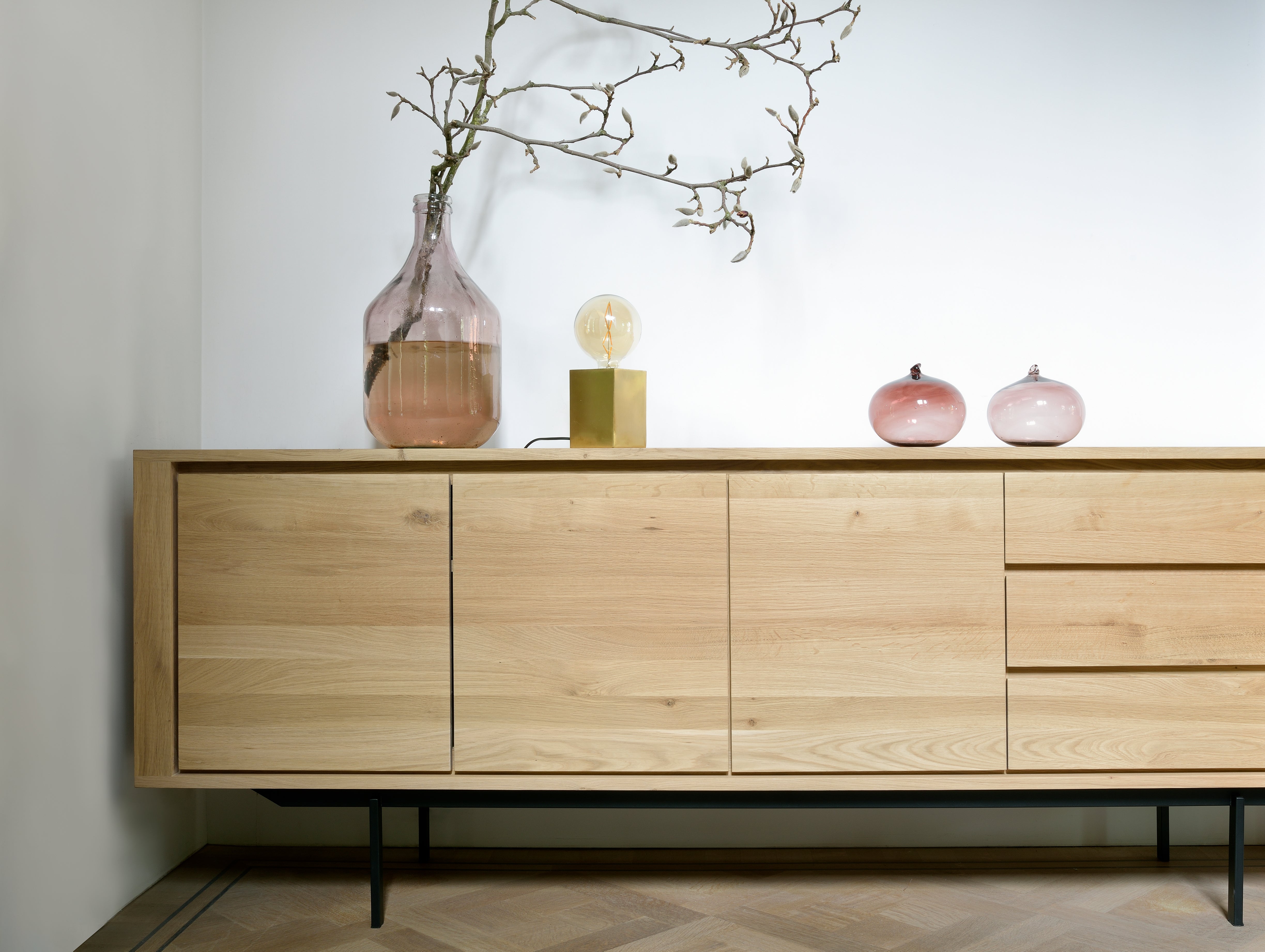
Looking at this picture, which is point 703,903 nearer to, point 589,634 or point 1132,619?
point 589,634

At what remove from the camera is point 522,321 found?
5.44 ft

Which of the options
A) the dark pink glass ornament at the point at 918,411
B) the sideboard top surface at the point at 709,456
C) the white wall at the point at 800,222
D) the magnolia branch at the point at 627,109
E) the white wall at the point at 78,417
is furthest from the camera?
the white wall at the point at 800,222

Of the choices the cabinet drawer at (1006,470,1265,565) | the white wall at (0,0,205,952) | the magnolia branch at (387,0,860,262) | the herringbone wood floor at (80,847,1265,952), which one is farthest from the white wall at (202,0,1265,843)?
the herringbone wood floor at (80,847,1265,952)

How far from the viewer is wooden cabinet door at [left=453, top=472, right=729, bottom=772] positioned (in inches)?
48.8

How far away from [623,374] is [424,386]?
32 cm

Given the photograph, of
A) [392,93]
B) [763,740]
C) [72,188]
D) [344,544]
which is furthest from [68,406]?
[763,740]

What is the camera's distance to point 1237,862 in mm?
1313

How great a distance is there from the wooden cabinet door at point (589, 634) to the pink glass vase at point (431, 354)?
0.18 meters

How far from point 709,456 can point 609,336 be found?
0.30 metres

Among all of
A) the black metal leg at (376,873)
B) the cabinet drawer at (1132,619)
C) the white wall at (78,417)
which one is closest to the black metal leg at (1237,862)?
the cabinet drawer at (1132,619)

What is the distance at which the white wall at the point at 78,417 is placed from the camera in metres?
1.12

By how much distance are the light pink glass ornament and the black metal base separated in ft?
1.81

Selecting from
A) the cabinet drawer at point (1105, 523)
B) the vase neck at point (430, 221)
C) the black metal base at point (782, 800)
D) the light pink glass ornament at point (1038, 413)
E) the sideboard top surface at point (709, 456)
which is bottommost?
the black metal base at point (782, 800)

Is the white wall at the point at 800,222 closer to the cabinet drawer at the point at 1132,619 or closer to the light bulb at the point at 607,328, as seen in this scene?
the light bulb at the point at 607,328
